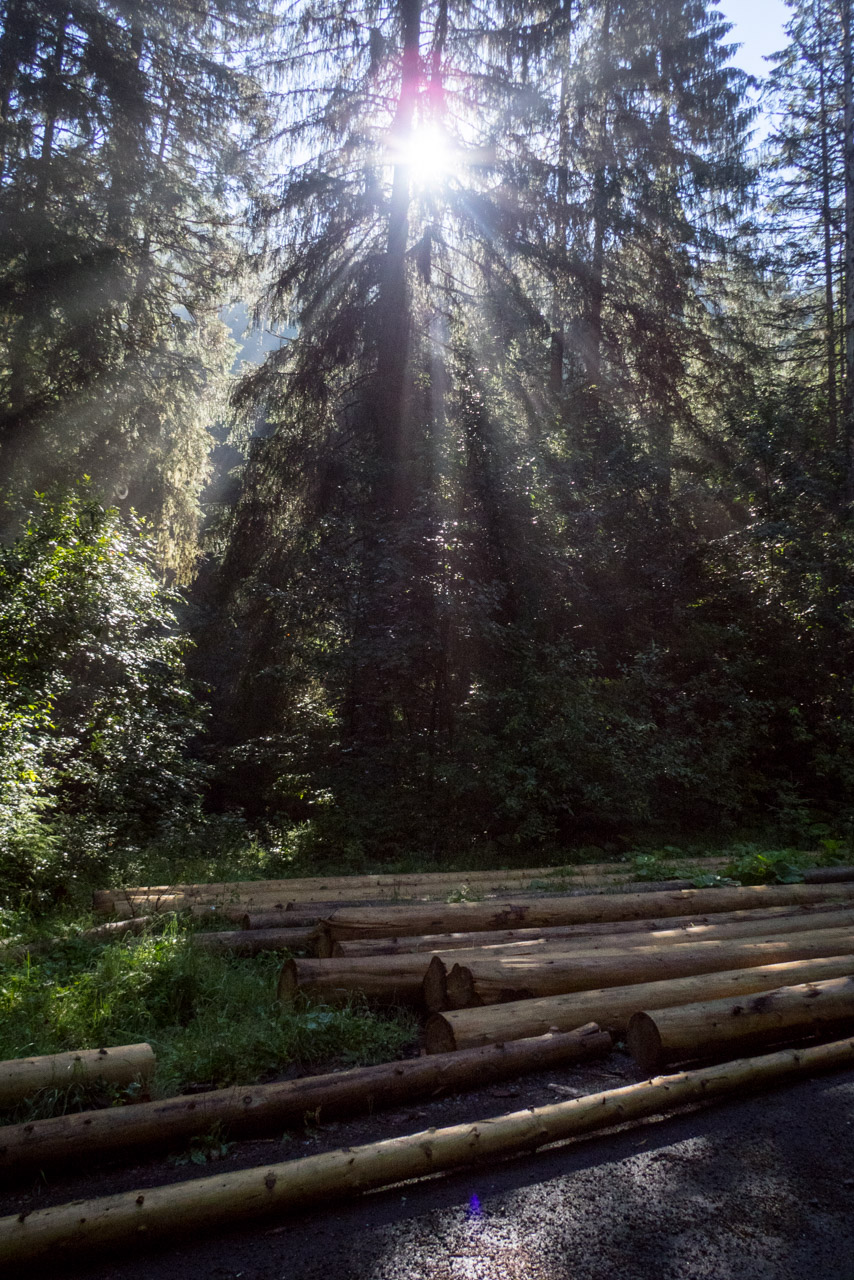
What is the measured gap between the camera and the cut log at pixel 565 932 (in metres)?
5.48

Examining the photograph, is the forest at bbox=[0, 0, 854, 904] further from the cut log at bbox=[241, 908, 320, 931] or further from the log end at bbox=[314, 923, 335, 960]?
the log end at bbox=[314, 923, 335, 960]

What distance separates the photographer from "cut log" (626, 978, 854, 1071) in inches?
168

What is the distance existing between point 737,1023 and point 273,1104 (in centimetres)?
254

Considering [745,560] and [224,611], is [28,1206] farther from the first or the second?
[745,560]

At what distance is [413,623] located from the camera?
39.4 feet

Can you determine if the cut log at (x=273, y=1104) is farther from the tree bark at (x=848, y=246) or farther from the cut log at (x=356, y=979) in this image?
the tree bark at (x=848, y=246)

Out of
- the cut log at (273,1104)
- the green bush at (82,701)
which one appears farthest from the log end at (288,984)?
the green bush at (82,701)

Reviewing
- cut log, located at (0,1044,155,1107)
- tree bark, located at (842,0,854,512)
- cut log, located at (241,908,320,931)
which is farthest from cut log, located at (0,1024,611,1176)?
tree bark, located at (842,0,854,512)

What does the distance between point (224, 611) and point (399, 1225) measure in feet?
41.2

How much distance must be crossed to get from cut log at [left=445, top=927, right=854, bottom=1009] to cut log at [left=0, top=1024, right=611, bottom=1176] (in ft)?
1.40

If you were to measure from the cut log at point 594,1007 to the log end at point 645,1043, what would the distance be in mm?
169

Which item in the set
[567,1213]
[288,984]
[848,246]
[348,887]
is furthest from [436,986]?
[848,246]

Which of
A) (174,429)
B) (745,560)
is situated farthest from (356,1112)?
(174,429)

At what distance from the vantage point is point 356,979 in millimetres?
5070
